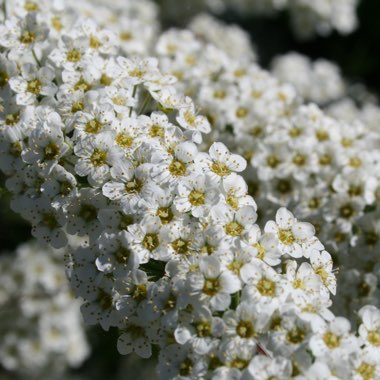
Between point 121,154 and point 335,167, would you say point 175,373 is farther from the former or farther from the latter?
point 335,167

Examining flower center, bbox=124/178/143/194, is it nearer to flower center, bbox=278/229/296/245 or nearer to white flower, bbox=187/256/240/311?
white flower, bbox=187/256/240/311

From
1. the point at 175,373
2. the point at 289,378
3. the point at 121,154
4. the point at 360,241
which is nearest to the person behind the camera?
the point at 289,378

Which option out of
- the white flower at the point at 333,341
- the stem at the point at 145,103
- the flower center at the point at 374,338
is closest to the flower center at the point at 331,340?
the white flower at the point at 333,341

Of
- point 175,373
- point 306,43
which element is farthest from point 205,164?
point 306,43

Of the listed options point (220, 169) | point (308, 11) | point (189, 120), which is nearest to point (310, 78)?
point (308, 11)

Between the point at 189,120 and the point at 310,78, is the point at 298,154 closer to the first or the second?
the point at 189,120

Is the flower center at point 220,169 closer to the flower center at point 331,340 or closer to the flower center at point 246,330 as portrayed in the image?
the flower center at point 246,330
